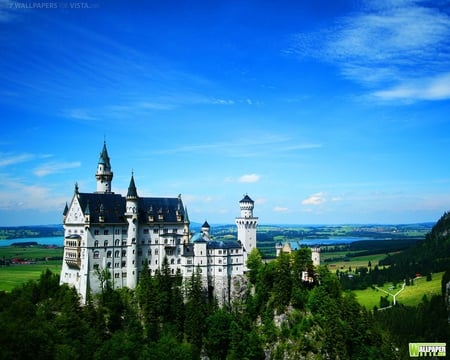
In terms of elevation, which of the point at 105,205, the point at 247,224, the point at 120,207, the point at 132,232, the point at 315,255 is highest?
the point at 105,205

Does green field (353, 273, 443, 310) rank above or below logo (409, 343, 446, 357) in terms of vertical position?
above

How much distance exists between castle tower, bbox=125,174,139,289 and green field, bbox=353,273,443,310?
95.2 m

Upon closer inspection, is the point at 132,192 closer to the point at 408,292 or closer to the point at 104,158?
the point at 104,158

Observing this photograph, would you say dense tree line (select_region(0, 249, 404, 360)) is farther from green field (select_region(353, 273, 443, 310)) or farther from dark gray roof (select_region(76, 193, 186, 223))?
green field (select_region(353, 273, 443, 310))

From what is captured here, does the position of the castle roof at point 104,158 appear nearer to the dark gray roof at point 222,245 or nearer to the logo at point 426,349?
the dark gray roof at point 222,245

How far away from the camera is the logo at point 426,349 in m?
115

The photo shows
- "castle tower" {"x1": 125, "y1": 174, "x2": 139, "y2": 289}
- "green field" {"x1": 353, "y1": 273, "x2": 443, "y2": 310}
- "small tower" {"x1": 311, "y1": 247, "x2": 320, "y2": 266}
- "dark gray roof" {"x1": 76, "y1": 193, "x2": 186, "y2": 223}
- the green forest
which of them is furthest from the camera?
"green field" {"x1": 353, "y1": 273, "x2": 443, "y2": 310}

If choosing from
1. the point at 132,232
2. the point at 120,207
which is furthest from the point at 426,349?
the point at 120,207

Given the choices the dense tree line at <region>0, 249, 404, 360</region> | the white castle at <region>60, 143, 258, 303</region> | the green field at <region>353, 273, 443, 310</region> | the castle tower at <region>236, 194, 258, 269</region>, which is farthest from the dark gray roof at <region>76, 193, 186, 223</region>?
the green field at <region>353, 273, 443, 310</region>

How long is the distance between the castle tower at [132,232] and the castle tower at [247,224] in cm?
2437

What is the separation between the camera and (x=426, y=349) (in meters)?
119

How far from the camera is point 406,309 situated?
149875mm

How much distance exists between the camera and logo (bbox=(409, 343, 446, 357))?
11470cm

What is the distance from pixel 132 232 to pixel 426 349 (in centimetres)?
8181
